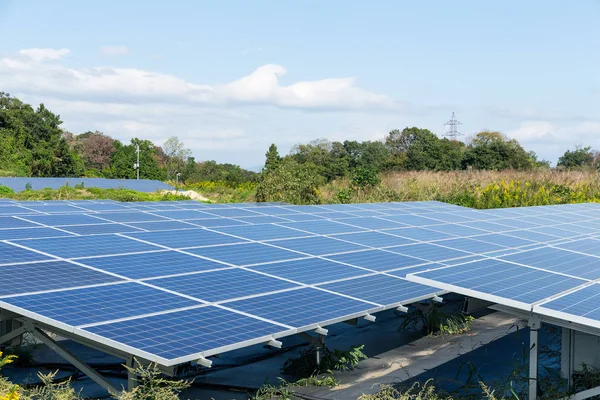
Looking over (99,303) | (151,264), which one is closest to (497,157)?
(151,264)

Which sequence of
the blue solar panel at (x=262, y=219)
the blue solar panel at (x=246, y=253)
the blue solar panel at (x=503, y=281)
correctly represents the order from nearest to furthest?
the blue solar panel at (x=503, y=281) < the blue solar panel at (x=246, y=253) < the blue solar panel at (x=262, y=219)

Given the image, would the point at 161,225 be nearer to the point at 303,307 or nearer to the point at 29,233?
the point at 29,233

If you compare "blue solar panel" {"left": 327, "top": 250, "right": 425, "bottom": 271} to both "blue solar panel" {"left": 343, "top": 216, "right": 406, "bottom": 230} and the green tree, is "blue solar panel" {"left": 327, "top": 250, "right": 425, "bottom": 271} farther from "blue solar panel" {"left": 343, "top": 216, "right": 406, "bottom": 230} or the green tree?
the green tree

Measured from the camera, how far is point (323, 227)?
62.0 ft

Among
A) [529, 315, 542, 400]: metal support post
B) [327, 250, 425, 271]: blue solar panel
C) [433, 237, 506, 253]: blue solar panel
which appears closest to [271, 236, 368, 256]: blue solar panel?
[327, 250, 425, 271]: blue solar panel

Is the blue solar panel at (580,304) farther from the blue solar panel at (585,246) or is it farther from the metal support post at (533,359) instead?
the blue solar panel at (585,246)

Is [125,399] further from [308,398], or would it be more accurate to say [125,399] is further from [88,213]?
[88,213]

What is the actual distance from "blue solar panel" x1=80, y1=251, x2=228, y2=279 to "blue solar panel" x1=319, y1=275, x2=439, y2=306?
2323 millimetres

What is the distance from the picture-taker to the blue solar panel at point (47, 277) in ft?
33.2

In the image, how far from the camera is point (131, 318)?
911 centimetres

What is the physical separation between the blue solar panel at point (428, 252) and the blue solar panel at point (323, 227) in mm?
2324

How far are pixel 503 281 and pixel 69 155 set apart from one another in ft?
232

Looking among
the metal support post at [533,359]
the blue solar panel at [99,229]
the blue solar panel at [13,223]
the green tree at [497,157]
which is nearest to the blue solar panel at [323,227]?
the blue solar panel at [99,229]

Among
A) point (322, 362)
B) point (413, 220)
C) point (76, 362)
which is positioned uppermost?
point (413, 220)
